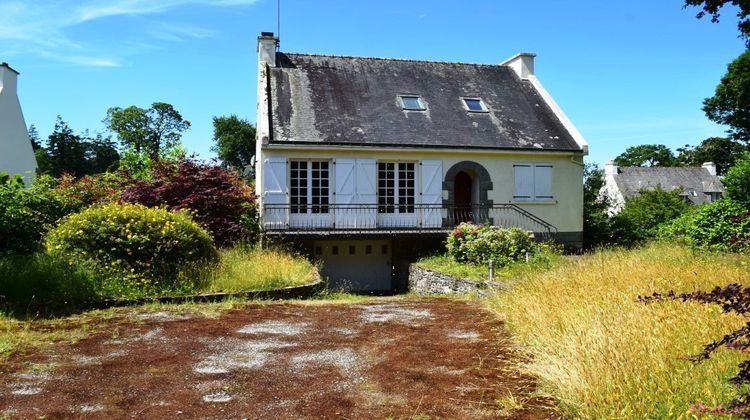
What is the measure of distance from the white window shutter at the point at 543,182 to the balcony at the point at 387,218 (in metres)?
0.76

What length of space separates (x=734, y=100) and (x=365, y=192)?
28.3m

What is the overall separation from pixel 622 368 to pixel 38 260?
9.01 m

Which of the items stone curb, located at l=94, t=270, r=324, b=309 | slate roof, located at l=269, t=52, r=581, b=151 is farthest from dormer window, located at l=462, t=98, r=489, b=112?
stone curb, located at l=94, t=270, r=324, b=309

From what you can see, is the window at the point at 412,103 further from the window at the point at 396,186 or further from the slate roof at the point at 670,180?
the slate roof at the point at 670,180

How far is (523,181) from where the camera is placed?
1808 cm

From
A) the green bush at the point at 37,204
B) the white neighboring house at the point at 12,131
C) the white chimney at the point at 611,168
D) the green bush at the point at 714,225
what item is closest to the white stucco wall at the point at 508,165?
the green bush at the point at 714,225

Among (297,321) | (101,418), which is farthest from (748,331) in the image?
(297,321)

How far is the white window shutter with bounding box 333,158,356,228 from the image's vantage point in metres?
16.7

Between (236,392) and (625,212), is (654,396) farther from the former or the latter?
(625,212)

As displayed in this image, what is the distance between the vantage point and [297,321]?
7.95 metres

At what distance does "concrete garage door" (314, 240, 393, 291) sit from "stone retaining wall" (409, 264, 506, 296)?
6.16ft

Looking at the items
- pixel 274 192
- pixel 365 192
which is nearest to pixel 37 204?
pixel 274 192

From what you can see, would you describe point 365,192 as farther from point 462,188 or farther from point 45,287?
point 45,287

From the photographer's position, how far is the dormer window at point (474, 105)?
62.7 ft
